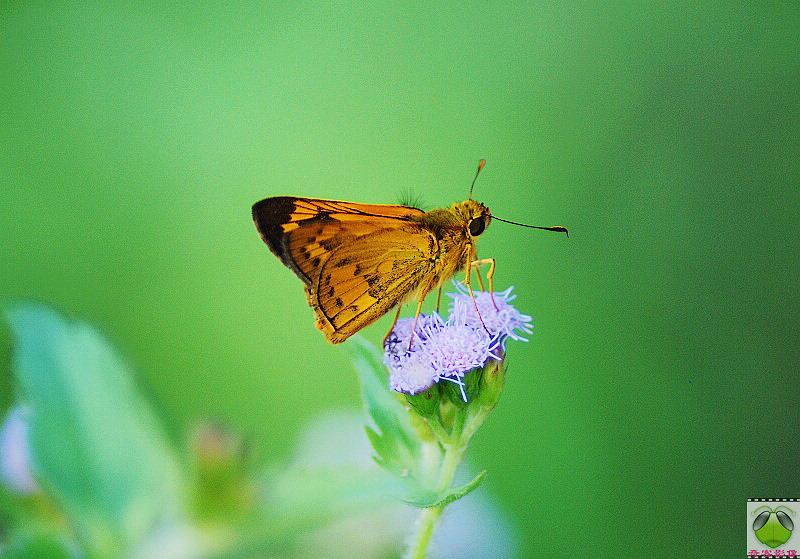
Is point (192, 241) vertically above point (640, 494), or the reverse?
point (192, 241)

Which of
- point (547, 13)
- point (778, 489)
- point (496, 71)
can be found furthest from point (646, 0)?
point (778, 489)

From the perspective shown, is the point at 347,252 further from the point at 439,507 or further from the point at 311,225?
the point at 439,507

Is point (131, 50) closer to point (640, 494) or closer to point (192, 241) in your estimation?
point (192, 241)

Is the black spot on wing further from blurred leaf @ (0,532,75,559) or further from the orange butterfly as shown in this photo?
blurred leaf @ (0,532,75,559)

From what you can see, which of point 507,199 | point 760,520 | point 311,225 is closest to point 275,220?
point 311,225

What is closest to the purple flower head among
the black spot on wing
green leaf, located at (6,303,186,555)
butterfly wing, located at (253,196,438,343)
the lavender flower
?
the lavender flower

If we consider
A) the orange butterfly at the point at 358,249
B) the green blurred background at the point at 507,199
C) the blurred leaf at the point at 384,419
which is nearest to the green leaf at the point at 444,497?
the blurred leaf at the point at 384,419
